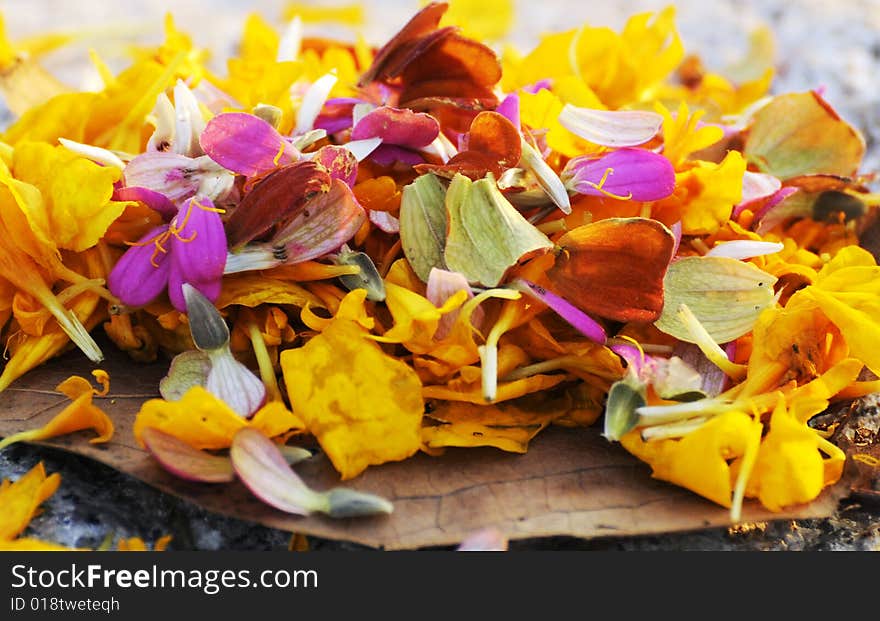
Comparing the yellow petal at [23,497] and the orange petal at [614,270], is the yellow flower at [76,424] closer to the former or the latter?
the yellow petal at [23,497]

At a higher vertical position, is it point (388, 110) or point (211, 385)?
point (388, 110)

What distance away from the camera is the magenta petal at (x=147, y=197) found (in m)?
0.52

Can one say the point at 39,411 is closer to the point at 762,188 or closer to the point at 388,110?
the point at 388,110

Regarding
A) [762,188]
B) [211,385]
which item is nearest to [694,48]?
[762,188]

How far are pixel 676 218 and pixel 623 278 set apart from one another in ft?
0.27

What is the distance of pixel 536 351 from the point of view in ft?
1.68

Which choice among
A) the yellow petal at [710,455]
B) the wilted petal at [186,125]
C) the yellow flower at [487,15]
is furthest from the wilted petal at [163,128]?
the yellow flower at [487,15]

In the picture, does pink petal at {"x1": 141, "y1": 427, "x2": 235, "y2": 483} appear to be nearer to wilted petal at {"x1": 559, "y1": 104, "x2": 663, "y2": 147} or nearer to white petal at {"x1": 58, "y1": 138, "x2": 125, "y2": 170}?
white petal at {"x1": 58, "y1": 138, "x2": 125, "y2": 170}

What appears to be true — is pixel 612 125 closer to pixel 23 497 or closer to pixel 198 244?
pixel 198 244

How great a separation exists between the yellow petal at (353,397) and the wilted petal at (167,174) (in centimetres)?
12

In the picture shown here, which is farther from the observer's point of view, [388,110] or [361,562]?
[388,110]

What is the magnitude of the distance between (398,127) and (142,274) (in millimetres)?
161

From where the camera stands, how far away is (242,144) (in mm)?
518

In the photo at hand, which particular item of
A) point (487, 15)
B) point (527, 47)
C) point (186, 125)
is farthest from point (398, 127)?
point (527, 47)
